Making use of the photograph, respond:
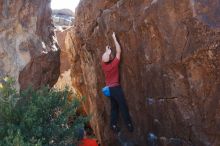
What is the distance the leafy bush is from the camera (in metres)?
7.18

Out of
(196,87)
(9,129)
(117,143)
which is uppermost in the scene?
(196,87)

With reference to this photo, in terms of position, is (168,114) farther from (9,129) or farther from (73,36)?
(73,36)

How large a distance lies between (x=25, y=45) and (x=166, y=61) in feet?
10.8

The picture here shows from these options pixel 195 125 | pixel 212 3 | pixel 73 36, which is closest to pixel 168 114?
pixel 195 125

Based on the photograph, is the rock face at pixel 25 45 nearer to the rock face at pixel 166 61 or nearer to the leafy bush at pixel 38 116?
the rock face at pixel 166 61

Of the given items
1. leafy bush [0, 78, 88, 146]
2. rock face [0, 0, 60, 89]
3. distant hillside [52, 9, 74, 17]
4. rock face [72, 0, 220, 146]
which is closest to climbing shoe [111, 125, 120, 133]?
rock face [72, 0, 220, 146]

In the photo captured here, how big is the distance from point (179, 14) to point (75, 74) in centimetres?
551

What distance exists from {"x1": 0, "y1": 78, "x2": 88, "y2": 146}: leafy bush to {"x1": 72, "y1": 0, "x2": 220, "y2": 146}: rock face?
1.61 m

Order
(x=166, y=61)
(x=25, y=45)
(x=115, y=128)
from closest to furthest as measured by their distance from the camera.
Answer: (x=166, y=61) < (x=115, y=128) < (x=25, y=45)

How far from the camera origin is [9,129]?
708 centimetres

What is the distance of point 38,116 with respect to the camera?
741 centimetres

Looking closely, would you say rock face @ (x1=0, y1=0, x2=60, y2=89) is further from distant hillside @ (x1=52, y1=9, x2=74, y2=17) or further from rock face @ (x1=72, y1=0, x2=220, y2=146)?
distant hillside @ (x1=52, y1=9, x2=74, y2=17)

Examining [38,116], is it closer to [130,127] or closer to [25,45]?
[130,127]

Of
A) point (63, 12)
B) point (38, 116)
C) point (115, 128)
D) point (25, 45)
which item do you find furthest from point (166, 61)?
point (63, 12)
